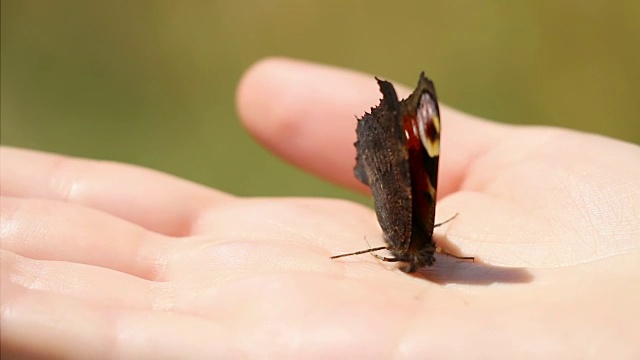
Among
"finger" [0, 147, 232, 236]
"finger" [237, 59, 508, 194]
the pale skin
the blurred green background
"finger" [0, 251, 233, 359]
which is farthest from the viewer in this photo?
the blurred green background

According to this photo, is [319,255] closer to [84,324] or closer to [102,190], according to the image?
[84,324]

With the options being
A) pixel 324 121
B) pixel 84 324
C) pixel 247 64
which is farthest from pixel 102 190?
pixel 247 64

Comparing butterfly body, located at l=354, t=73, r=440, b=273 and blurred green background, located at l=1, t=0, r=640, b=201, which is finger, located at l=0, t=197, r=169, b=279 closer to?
butterfly body, located at l=354, t=73, r=440, b=273

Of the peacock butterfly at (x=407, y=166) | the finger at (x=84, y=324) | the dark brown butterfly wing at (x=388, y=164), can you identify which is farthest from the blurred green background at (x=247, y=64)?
the finger at (x=84, y=324)

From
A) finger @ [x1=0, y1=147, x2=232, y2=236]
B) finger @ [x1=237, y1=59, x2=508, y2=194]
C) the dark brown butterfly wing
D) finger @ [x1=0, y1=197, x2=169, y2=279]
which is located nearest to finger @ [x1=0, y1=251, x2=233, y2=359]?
finger @ [x1=0, y1=197, x2=169, y2=279]

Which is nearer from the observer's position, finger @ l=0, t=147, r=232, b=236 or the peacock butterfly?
the peacock butterfly

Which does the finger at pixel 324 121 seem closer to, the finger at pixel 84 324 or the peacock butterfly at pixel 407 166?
the peacock butterfly at pixel 407 166

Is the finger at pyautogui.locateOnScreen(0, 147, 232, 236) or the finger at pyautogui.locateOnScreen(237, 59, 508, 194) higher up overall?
the finger at pyautogui.locateOnScreen(237, 59, 508, 194)
